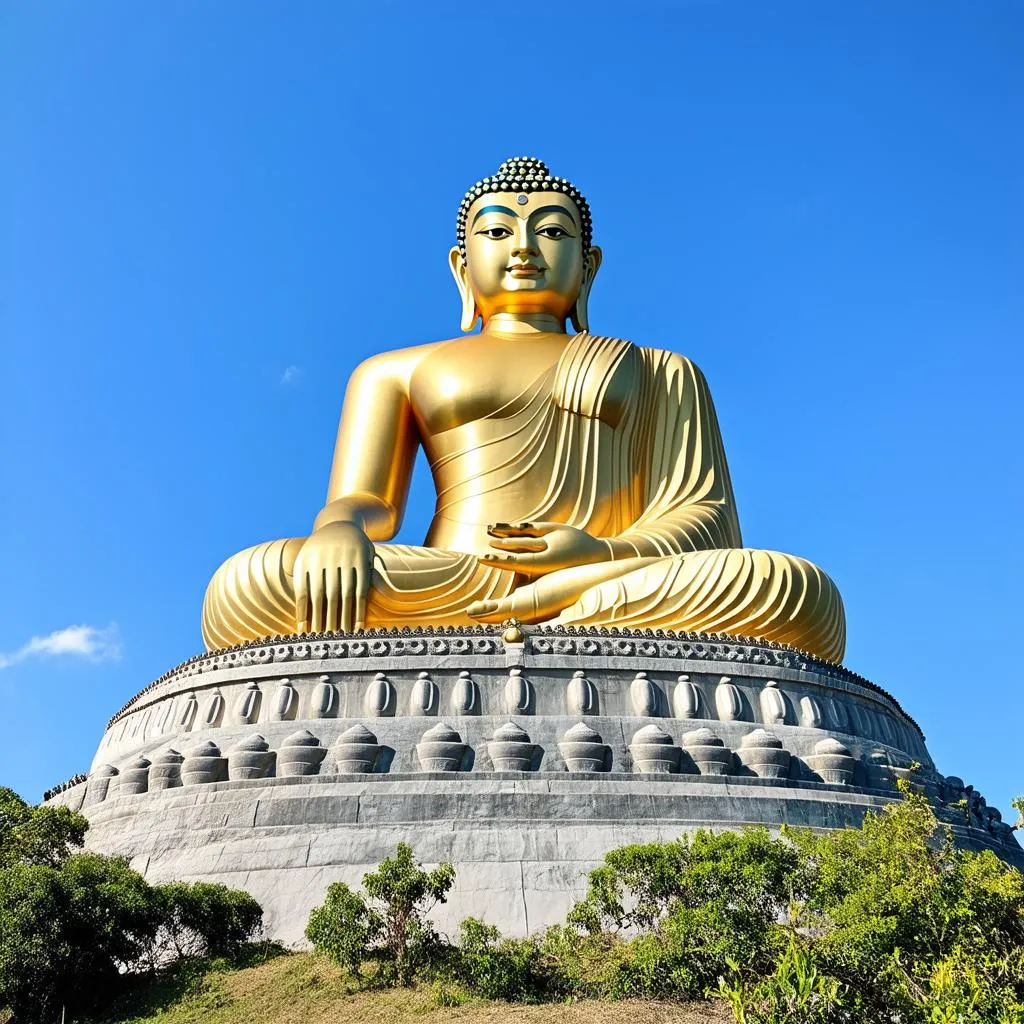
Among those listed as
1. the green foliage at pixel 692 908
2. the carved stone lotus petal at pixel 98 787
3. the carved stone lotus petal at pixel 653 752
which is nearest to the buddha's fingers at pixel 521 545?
the carved stone lotus petal at pixel 653 752

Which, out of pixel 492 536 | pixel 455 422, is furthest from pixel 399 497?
pixel 492 536

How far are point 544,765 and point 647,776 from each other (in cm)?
73

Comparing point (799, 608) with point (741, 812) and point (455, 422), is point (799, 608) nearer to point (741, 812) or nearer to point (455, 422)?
point (741, 812)

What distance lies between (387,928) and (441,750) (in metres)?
2.22

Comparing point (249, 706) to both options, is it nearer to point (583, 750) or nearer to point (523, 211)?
point (583, 750)

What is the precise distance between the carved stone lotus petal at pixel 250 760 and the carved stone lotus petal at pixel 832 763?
12.9ft

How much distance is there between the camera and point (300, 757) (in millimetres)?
7809

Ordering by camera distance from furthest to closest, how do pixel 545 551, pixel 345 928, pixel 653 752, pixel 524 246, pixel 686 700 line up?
pixel 524 246 → pixel 545 551 → pixel 686 700 → pixel 653 752 → pixel 345 928

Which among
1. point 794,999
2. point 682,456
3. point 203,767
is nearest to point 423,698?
point 203,767

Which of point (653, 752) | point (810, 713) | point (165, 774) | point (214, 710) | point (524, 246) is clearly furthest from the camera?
point (524, 246)

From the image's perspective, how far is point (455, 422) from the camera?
12812 millimetres

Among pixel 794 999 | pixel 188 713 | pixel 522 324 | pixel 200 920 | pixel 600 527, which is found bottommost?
pixel 794 999

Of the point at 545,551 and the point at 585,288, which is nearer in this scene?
the point at 545,551

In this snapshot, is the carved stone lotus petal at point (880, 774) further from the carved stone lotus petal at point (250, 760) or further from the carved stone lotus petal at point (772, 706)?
the carved stone lotus petal at point (250, 760)
